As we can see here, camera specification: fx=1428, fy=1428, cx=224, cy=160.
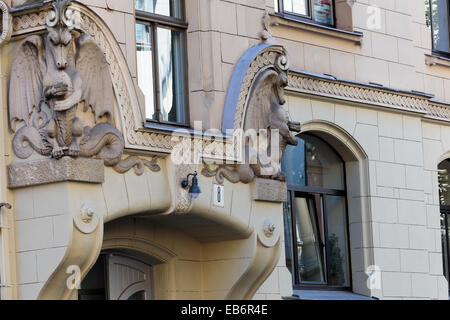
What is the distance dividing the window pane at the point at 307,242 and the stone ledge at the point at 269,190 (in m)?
1.66

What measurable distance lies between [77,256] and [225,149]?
2.38 metres

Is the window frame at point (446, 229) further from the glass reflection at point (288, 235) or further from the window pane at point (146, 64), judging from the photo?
the window pane at point (146, 64)

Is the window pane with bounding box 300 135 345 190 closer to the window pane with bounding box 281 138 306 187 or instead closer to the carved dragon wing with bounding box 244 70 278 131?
the window pane with bounding box 281 138 306 187

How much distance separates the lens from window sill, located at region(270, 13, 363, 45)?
17969 mm

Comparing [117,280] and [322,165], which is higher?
[322,165]

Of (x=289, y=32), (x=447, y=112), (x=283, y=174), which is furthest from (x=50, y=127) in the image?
(x=447, y=112)

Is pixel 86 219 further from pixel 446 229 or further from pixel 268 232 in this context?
pixel 446 229

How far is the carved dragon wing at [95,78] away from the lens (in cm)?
1442

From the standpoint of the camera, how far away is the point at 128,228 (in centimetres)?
1617

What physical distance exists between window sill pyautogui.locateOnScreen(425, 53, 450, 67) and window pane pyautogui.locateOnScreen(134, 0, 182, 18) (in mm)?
5625

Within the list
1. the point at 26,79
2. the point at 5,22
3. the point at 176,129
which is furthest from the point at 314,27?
the point at 5,22

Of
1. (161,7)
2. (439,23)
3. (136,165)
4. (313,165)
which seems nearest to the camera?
(136,165)

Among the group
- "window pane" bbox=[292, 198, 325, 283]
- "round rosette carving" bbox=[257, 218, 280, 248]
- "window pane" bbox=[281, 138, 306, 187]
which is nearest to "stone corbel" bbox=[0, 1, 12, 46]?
"round rosette carving" bbox=[257, 218, 280, 248]

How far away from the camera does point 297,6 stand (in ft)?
61.8
